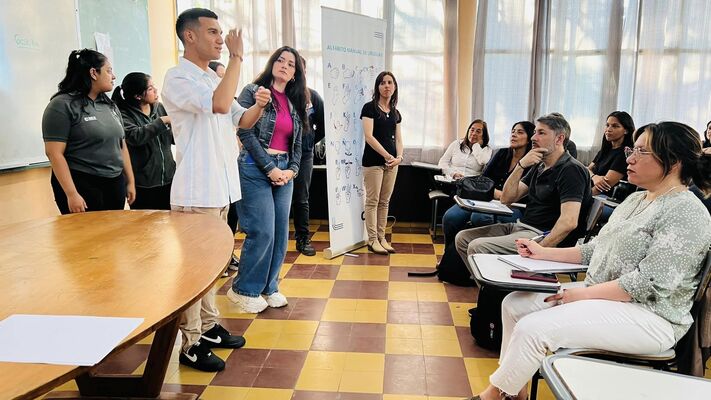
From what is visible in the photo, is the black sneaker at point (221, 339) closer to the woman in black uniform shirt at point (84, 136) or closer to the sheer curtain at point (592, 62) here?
the woman in black uniform shirt at point (84, 136)

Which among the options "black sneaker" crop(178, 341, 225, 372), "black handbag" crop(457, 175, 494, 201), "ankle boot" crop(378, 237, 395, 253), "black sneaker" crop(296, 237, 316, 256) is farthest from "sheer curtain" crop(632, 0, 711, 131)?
"black sneaker" crop(178, 341, 225, 372)

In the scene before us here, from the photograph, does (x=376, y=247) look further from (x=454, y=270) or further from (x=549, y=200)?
(x=549, y=200)

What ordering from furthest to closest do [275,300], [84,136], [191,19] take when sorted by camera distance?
[275,300] < [84,136] < [191,19]

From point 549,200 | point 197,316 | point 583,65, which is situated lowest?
point 197,316

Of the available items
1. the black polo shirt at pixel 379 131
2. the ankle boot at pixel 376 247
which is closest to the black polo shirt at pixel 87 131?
the black polo shirt at pixel 379 131

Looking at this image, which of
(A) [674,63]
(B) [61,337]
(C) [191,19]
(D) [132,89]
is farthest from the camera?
(A) [674,63]

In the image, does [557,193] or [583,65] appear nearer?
[557,193]

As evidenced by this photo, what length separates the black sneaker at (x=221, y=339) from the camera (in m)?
2.43

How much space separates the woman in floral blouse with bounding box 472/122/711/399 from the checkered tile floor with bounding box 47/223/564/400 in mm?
555

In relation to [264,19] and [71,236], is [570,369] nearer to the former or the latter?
[71,236]

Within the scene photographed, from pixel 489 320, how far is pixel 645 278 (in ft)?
3.48

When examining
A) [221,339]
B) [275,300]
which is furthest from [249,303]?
[221,339]

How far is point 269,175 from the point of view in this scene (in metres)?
2.73

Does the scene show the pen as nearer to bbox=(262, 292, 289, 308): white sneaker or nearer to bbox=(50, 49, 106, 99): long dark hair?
bbox=(262, 292, 289, 308): white sneaker
